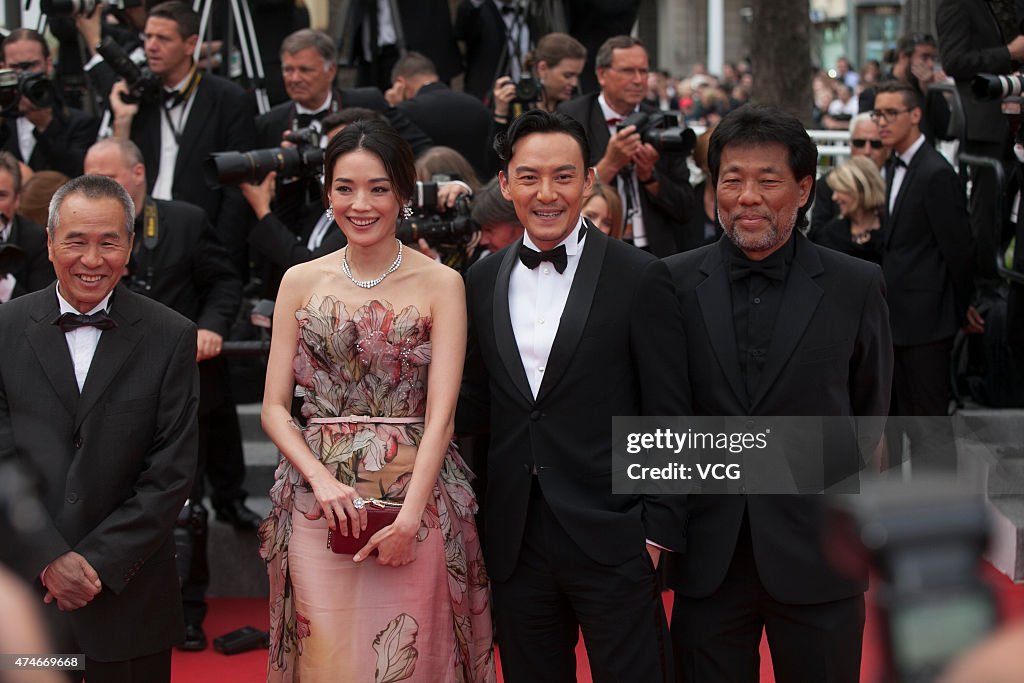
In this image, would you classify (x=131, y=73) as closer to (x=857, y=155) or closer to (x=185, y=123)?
(x=185, y=123)

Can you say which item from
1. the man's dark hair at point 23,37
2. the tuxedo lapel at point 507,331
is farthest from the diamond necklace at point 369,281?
the man's dark hair at point 23,37

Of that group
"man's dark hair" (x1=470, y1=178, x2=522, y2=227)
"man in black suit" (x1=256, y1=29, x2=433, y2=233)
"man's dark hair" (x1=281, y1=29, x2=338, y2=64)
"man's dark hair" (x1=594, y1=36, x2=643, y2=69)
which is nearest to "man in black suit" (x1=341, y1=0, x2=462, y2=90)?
"man in black suit" (x1=256, y1=29, x2=433, y2=233)


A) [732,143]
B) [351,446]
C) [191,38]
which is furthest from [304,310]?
[191,38]

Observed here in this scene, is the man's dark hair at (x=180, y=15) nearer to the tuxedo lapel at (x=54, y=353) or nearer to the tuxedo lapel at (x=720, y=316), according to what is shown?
the tuxedo lapel at (x=54, y=353)

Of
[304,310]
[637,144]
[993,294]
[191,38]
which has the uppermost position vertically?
[191,38]

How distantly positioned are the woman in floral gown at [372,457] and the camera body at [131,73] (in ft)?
9.06

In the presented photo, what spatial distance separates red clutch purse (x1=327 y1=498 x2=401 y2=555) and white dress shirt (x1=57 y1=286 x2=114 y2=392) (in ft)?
2.70

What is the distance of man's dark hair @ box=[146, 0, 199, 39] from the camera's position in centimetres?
568

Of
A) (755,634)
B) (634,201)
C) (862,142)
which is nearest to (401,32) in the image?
(634,201)

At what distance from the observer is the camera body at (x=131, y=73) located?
5672 mm

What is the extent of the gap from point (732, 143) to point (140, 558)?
6.02ft

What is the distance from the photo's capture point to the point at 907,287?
563 centimetres

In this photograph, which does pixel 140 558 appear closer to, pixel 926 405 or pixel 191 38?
pixel 191 38

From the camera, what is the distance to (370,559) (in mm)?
3094
